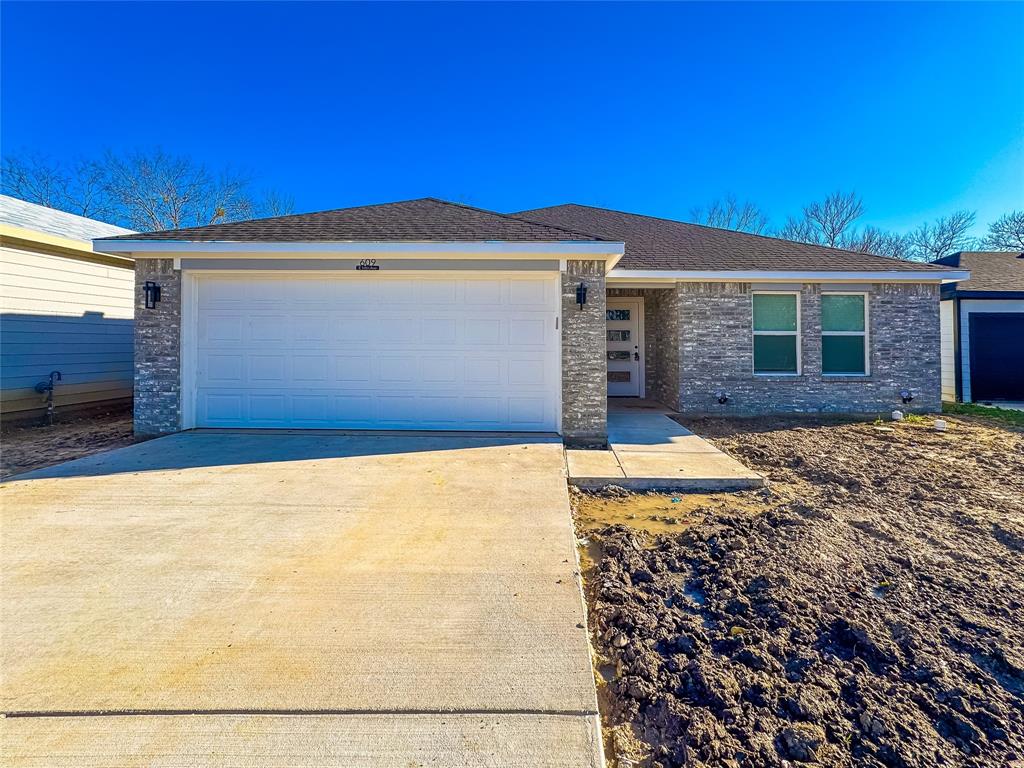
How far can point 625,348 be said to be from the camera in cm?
1198

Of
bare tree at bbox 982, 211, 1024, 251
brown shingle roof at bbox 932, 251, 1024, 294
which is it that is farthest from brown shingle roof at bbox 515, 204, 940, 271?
bare tree at bbox 982, 211, 1024, 251

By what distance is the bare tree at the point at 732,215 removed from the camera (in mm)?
25688

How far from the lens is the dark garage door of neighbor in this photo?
1143cm

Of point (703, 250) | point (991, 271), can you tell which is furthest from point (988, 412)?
point (703, 250)

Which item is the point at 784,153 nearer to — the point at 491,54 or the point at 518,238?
the point at 491,54

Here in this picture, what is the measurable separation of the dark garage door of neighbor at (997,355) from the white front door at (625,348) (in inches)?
310

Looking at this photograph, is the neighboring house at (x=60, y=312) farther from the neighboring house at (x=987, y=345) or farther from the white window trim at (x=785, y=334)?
the neighboring house at (x=987, y=345)

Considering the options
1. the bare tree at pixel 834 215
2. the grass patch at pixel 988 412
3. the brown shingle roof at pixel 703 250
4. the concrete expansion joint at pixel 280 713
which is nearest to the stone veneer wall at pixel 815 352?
the brown shingle roof at pixel 703 250

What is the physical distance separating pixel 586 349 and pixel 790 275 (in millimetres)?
4996

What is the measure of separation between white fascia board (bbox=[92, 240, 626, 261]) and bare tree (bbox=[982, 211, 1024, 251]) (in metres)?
28.6

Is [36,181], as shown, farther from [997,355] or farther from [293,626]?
[997,355]

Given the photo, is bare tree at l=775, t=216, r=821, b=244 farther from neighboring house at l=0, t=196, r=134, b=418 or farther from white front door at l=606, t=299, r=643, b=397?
neighboring house at l=0, t=196, r=134, b=418

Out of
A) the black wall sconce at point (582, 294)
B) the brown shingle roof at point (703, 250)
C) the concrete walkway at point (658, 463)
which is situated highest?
the brown shingle roof at point (703, 250)

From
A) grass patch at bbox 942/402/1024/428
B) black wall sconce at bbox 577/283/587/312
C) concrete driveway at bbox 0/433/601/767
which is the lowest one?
concrete driveway at bbox 0/433/601/767
